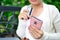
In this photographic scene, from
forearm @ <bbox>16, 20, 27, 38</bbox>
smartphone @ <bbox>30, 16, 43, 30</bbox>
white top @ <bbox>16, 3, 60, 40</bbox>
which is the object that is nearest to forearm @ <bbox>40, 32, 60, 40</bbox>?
white top @ <bbox>16, 3, 60, 40</bbox>

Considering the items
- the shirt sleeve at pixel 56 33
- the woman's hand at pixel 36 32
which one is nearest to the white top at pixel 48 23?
the shirt sleeve at pixel 56 33

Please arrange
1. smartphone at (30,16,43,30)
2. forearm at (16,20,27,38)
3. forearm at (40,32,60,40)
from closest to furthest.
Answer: smartphone at (30,16,43,30) → forearm at (40,32,60,40) → forearm at (16,20,27,38)

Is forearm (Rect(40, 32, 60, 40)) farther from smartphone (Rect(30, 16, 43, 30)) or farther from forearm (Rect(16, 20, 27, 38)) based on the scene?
forearm (Rect(16, 20, 27, 38))

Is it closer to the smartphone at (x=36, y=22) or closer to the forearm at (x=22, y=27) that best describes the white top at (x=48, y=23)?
the forearm at (x=22, y=27)

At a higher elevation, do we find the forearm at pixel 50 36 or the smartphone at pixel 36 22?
the smartphone at pixel 36 22

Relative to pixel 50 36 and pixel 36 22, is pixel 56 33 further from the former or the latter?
pixel 36 22

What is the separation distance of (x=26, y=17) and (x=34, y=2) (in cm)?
16

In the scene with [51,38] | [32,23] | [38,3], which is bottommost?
[51,38]

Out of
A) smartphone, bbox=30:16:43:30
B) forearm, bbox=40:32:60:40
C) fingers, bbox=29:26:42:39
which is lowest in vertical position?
forearm, bbox=40:32:60:40

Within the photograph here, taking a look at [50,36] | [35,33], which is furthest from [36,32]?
[50,36]

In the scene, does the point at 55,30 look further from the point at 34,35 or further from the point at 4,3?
the point at 4,3

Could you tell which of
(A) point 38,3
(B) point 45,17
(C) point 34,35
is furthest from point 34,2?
(C) point 34,35

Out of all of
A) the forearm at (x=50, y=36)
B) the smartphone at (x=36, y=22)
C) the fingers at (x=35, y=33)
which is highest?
the smartphone at (x=36, y=22)

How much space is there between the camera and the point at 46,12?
2.14 metres
